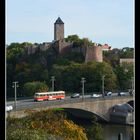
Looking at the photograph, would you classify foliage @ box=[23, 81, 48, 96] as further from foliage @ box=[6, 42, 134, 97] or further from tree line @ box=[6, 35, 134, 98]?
foliage @ box=[6, 42, 134, 97]

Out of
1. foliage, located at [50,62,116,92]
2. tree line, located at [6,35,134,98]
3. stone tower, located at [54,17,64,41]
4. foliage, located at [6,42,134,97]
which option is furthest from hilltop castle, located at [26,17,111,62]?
foliage, located at [50,62,116,92]

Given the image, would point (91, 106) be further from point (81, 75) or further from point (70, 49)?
point (70, 49)

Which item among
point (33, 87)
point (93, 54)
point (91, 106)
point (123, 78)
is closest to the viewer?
point (91, 106)

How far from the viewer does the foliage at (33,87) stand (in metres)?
14.8

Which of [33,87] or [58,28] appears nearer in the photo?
[33,87]

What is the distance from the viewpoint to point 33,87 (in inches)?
587

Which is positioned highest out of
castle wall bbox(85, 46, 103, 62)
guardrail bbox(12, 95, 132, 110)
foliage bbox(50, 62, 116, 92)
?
castle wall bbox(85, 46, 103, 62)

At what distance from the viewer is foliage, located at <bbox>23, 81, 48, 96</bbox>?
1484 cm

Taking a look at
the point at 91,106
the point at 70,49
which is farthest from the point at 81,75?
the point at 70,49

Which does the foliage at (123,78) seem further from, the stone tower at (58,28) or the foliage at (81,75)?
the stone tower at (58,28)

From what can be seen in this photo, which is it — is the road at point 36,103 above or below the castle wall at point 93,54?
below

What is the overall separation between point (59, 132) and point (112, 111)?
9.88 metres

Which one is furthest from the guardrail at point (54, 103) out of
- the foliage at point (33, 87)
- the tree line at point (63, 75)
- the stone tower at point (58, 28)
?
the stone tower at point (58, 28)
